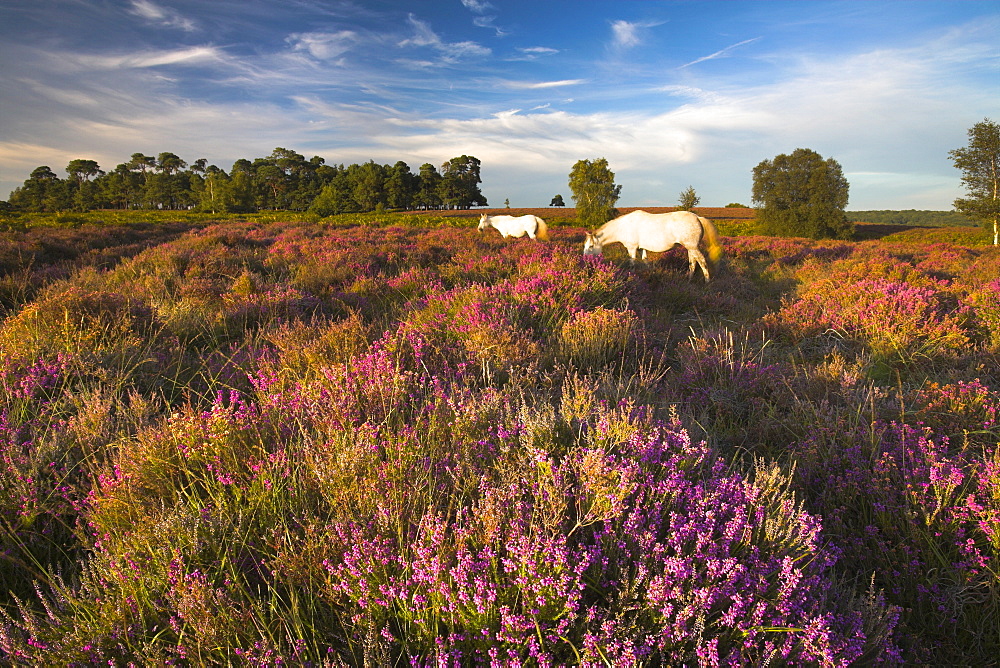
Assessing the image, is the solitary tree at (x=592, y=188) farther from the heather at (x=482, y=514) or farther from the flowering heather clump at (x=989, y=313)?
the heather at (x=482, y=514)

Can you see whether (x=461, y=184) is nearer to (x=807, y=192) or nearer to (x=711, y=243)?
(x=807, y=192)

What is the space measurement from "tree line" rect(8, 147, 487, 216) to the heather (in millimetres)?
76101

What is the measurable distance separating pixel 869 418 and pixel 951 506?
0.99m

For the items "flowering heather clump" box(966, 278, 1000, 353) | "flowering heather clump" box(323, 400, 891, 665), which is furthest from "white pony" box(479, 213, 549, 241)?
"flowering heather clump" box(323, 400, 891, 665)

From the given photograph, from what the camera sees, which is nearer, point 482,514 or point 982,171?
point 482,514

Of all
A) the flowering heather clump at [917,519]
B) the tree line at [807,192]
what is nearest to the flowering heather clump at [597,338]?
the flowering heather clump at [917,519]

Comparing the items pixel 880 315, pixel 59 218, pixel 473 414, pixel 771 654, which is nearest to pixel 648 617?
pixel 771 654

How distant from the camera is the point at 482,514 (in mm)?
1567

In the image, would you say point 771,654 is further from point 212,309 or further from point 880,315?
point 212,309

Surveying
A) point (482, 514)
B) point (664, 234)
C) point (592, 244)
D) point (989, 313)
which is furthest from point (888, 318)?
point (592, 244)

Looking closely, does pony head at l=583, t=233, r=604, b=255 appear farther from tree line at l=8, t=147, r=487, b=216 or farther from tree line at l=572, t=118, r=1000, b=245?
tree line at l=8, t=147, r=487, b=216

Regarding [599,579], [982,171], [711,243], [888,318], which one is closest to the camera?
[599,579]

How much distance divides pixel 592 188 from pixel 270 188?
7300cm

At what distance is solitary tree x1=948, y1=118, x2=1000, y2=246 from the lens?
40906mm
